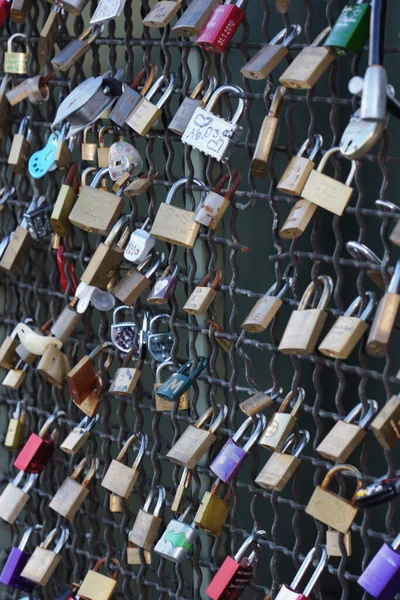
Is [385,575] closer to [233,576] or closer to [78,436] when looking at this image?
[233,576]

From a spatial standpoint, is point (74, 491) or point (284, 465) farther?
point (74, 491)

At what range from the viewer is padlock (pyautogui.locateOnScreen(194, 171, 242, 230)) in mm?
1223

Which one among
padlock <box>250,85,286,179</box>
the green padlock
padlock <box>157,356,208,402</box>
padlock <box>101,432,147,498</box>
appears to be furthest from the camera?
padlock <box>101,432,147,498</box>

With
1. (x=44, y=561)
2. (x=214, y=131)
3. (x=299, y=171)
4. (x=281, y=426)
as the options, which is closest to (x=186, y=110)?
(x=214, y=131)

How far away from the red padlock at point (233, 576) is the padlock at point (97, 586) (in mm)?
231

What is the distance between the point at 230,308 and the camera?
1.42m

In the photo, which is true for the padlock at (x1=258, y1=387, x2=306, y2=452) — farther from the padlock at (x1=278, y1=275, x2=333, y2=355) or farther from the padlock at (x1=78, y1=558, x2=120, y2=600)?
the padlock at (x1=78, y1=558, x2=120, y2=600)

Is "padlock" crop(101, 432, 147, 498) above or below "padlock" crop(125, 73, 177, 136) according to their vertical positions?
below

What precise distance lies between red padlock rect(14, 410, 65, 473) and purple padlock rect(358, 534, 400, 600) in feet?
2.08

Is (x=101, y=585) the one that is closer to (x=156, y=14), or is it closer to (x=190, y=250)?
(x=190, y=250)

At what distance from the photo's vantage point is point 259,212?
138 centimetres

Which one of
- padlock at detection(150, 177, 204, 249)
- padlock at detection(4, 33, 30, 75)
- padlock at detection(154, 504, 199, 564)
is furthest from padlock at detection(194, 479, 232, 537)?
padlock at detection(4, 33, 30, 75)

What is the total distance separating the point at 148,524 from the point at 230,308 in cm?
34

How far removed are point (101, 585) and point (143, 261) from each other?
1.65 feet
